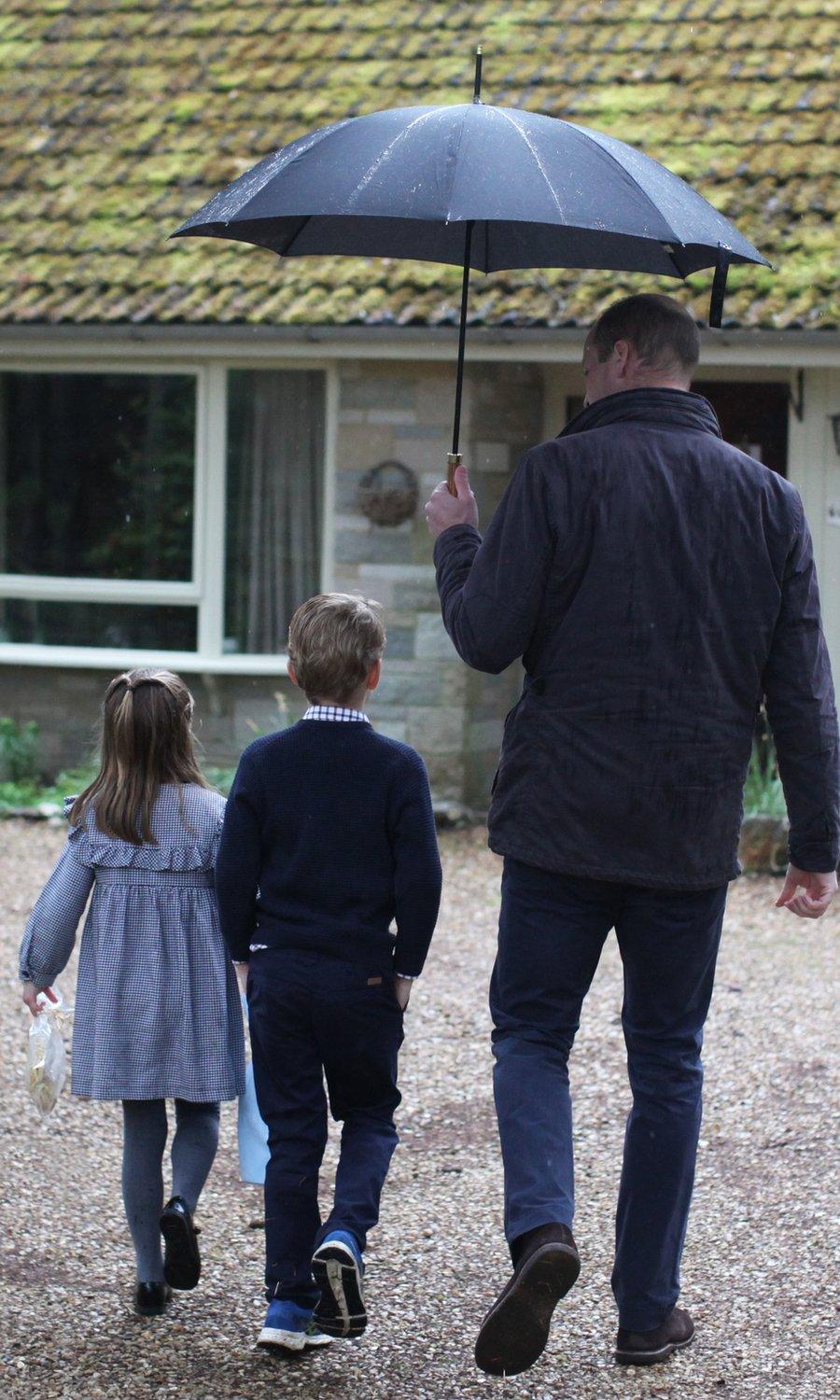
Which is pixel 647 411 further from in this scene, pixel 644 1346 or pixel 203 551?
pixel 203 551

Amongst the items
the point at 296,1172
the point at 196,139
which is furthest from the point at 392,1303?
the point at 196,139

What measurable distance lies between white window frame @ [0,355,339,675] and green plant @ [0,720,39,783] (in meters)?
0.44

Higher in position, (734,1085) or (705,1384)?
(705,1384)

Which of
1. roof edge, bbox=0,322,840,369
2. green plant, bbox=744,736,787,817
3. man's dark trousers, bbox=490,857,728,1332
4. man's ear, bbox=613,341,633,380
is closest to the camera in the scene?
man's dark trousers, bbox=490,857,728,1332

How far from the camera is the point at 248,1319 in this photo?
3.45 m

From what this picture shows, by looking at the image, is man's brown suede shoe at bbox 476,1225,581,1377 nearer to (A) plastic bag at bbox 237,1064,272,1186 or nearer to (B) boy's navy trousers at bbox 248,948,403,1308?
(B) boy's navy trousers at bbox 248,948,403,1308

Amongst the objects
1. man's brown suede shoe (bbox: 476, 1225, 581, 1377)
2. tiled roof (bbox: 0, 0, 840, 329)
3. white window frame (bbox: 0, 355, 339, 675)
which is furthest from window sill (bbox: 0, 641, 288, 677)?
man's brown suede shoe (bbox: 476, 1225, 581, 1377)

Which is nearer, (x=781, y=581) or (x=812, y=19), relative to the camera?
(x=781, y=581)

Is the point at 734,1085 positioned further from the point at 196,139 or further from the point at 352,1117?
the point at 196,139

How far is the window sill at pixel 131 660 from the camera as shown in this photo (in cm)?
982

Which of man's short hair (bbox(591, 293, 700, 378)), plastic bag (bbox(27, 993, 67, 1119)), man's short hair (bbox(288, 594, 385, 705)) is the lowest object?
plastic bag (bbox(27, 993, 67, 1119))

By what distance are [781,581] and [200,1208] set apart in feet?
6.91

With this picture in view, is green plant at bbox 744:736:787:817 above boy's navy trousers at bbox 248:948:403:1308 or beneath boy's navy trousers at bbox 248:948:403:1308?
beneath

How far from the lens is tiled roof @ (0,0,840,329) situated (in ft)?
29.2
